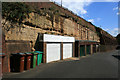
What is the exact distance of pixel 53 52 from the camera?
1307 cm

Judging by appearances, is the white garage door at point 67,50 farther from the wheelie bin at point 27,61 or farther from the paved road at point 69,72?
the wheelie bin at point 27,61

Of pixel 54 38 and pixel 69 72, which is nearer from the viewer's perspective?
pixel 69 72

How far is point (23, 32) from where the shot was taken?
984cm

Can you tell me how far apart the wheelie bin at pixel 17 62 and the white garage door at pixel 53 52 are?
170 inches

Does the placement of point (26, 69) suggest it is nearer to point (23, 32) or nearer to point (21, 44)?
point (21, 44)

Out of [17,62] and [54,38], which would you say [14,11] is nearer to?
[17,62]

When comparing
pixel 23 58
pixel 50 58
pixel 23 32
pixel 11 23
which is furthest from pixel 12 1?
pixel 50 58

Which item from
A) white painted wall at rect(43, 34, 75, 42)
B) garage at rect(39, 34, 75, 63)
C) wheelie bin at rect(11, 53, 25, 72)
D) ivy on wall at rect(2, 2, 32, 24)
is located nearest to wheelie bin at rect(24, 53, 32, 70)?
wheelie bin at rect(11, 53, 25, 72)

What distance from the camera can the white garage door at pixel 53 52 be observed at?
12.2m

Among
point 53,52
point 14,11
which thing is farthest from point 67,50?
point 14,11

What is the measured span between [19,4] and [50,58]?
6.25m

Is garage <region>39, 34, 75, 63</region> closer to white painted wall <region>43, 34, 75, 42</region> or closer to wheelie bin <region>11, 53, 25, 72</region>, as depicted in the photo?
white painted wall <region>43, 34, 75, 42</region>

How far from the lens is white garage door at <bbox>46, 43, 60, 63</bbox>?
12.2 m

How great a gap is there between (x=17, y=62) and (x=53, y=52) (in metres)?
5.71
